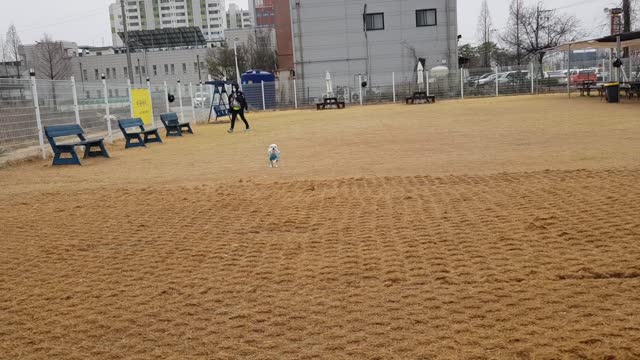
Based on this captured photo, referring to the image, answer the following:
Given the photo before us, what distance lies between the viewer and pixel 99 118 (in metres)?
19.8

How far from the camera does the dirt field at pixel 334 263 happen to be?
3668 mm

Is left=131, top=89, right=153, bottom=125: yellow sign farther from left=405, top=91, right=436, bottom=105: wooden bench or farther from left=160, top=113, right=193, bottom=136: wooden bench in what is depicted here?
left=405, top=91, right=436, bottom=105: wooden bench

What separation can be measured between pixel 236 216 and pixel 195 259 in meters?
1.83

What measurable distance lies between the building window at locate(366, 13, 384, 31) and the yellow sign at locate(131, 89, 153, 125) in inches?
1211

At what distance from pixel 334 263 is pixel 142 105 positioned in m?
20.0

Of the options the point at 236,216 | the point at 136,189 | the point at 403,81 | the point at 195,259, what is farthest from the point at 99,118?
the point at 403,81

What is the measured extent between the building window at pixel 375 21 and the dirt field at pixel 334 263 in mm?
42215

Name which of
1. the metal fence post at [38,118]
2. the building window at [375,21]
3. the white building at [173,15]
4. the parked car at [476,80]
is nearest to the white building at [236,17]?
the white building at [173,15]

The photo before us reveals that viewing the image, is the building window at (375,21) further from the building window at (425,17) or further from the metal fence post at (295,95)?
the metal fence post at (295,95)

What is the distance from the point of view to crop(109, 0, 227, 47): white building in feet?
476

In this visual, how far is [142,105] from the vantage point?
2341 centimetres

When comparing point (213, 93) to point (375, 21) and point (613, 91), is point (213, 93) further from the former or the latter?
point (375, 21)

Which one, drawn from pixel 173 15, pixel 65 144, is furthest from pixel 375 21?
pixel 173 15

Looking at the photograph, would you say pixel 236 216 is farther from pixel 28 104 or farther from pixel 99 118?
pixel 99 118
